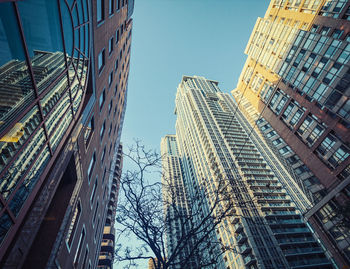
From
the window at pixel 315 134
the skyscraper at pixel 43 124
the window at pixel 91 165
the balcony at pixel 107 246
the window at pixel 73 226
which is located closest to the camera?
the skyscraper at pixel 43 124

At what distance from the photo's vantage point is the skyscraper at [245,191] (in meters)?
40.4

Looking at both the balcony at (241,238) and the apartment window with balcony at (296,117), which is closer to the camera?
the apartment window with balcony at (296,117)

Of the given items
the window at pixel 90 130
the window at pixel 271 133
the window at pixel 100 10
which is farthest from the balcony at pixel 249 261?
the window at pixel 100 10

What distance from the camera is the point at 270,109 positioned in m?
36.1

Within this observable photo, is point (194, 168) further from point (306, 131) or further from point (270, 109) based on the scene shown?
point (306, 131)

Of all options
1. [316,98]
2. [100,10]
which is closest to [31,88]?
[100,10]

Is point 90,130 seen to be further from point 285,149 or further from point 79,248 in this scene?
point 285,149

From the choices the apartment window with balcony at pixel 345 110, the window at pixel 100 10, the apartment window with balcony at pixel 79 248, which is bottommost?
the apartment window with balcony at pixel 79 248

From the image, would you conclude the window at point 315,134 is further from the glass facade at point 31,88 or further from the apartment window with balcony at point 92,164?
the glass facade at point 31,88

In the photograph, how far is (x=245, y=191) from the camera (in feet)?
149

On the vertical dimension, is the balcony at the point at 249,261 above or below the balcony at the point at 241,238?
below

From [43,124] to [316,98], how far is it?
3209 cm

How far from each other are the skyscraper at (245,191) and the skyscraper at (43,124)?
Answer: 33.0 feet

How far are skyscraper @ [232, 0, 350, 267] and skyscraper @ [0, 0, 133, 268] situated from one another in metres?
19.7
